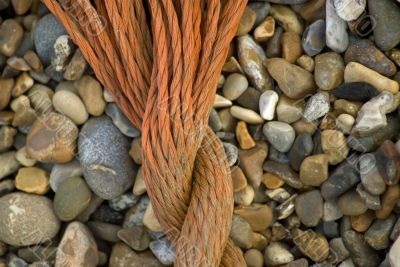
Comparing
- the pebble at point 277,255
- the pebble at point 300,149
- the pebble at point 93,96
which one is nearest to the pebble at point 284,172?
the pebble at point 300,149

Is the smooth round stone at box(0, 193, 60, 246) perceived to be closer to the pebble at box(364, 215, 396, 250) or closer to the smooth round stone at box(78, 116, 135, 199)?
the smooth round stone at box(78, 116, 135, 199)

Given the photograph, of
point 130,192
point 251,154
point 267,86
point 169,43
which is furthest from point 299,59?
point 130,192

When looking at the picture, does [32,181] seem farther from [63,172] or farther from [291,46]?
[291,46]

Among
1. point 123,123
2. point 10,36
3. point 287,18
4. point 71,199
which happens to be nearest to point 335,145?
point 287,18

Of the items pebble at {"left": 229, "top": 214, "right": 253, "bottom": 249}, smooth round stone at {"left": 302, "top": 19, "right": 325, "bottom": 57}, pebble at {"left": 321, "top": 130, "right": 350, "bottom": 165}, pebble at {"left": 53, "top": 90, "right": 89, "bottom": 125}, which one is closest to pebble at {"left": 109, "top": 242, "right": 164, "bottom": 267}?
pebble at {"left": 229, "top": 214, "right": 253, "bottom": 249}

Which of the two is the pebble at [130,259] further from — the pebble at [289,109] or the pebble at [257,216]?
the pebble at [289,109]
